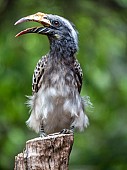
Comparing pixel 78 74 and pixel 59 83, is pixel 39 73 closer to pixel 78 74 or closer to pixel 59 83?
pixel 59 83

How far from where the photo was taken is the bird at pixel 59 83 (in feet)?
28.7

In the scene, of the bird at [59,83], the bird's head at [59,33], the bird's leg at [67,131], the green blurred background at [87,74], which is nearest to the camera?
the bird's leg at [67,131]

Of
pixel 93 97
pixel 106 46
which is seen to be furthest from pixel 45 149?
pixel 106 46

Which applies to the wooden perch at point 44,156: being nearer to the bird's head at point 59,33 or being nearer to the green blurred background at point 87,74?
the bird's head at point 59,33

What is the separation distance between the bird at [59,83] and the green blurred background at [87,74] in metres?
2.07

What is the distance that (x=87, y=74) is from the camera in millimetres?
11164

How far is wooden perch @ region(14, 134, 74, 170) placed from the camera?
7.16 metres

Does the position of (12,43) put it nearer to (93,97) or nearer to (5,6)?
(5,6)

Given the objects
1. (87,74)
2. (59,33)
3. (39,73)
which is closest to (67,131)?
(39,73)

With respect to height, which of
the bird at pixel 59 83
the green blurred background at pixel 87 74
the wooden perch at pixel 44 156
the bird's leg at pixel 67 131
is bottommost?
the wooden perch at pixel 44 156

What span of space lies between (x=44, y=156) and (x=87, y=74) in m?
4.09

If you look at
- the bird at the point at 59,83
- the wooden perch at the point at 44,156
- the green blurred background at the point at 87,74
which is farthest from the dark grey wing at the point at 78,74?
the green blurred background at the point at 87,74

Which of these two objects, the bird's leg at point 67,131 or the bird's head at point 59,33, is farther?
the bird's head at point 59,33

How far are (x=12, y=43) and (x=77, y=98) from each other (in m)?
3.04
